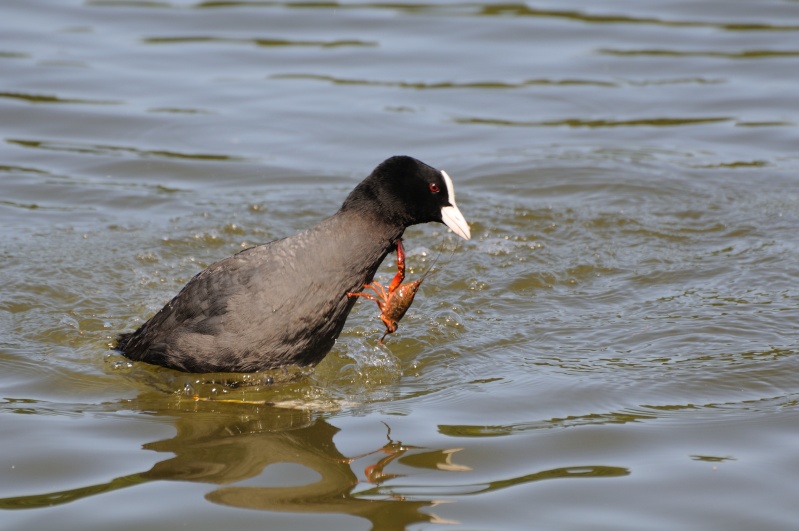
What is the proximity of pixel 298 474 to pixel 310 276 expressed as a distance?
1.00 metres

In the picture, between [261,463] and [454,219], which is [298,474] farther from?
[454,219]

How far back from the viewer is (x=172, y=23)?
496 inches

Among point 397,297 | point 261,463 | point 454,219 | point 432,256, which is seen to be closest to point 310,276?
point 397,297

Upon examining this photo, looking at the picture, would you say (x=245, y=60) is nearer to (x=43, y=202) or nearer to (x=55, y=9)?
(x=55, y=9)

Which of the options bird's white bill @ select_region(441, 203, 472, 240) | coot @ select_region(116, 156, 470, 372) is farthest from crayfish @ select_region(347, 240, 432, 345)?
bird's white bill @ select_region(441, 203, 472, 240)

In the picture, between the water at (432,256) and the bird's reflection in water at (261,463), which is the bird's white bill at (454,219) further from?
the bird's reflection in water at (261,463)

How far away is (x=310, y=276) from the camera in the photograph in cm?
505

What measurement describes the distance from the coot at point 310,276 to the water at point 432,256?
28 centimetres

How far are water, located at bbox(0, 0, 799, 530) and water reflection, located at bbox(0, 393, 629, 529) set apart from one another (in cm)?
2

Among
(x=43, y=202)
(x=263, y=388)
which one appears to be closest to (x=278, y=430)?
(x=263, y=388)

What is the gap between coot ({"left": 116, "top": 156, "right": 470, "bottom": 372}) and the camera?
5062 mm

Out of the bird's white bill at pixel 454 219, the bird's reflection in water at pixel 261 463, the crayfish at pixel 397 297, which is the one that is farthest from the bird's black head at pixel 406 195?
the bird's reflection in water at pixel 261 463

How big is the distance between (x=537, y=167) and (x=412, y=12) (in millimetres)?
5072

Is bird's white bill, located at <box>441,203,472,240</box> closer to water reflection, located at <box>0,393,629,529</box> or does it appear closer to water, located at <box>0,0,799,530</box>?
water, located at <box>0,0,799,530</box>
